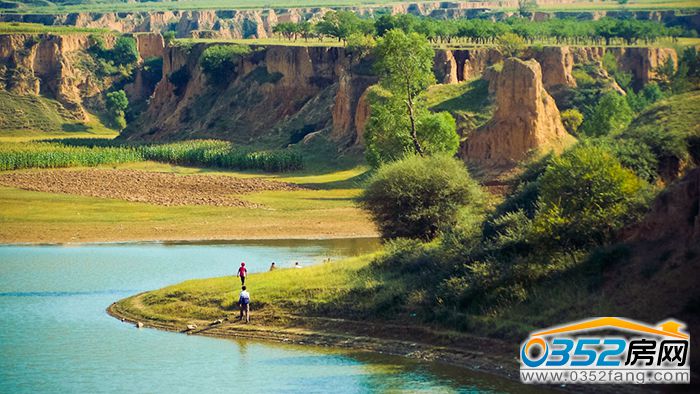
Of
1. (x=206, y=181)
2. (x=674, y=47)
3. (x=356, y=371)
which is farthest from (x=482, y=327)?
(x=674, y=47)

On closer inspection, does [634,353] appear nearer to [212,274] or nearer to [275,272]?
[275,272]

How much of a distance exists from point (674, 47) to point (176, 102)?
2110 inches

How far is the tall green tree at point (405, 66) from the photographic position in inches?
3369

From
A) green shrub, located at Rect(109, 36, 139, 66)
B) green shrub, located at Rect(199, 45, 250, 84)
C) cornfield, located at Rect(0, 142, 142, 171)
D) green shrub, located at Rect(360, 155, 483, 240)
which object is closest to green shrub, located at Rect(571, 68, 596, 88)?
cornfield, located at Rect(0, 142, 142, 171)

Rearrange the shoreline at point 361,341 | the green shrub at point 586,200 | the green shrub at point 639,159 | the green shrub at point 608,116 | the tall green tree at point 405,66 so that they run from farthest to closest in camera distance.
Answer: the green shrub at point 608,116 → the tall green tree at point 405,66 → the green shrub at point 639,159 → the green shrub at point 586,200 → the shoreline at point 361,341

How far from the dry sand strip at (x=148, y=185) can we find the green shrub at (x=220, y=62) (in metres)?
42.2

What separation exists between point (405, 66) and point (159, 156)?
43174mm

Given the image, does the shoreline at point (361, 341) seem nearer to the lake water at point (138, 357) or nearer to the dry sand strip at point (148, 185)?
the lake water at point (138, 357)

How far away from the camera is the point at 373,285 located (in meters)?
53.0

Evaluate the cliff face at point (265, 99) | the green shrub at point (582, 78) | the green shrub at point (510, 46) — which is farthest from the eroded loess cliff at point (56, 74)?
the green shrub at point (582, 78)

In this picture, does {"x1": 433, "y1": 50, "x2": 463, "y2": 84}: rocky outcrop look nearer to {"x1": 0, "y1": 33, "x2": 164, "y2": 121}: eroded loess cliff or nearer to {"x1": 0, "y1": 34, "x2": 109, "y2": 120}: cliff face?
{"x1": 0, "y1": 33, "x2": 164, "y2": 121}: eroded loess cliff

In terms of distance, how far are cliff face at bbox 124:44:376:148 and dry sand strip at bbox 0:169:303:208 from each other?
53.7 ft

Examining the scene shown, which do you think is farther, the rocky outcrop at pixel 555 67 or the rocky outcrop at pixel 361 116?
the rocky outcrop at pixel 555 67

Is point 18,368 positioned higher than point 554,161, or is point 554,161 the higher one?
point 554,161
